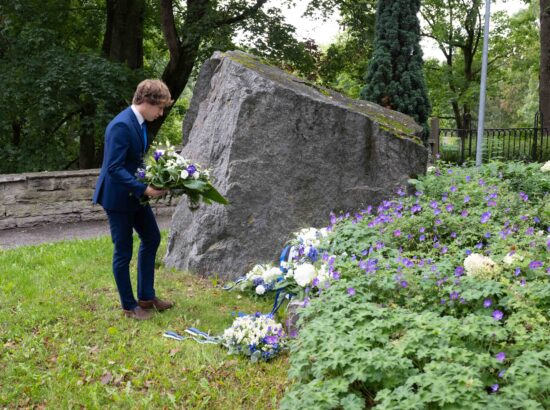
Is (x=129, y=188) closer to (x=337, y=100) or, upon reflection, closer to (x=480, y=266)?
(x=480, y=266)

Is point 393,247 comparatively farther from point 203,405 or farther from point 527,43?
point 527,43

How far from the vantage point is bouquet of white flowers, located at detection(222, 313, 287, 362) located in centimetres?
443

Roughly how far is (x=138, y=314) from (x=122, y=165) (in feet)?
4.51

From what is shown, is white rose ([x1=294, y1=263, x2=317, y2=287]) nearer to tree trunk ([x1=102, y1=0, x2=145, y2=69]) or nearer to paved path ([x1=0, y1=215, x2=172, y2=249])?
paved path ([x1=0, y1=215, x2=172, y2=249])

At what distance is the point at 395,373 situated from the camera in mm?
2793

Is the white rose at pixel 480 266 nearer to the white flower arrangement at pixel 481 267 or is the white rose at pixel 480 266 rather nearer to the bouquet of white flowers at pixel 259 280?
the white flower arrangement at pixel 481 267

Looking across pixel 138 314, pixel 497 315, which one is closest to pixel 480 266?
pixel 497 315

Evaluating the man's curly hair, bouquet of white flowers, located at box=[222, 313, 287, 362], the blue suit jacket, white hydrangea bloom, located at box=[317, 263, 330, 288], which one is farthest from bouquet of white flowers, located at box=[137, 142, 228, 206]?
white hydrangea bloom, located at box=[317, 263, 330, 288]

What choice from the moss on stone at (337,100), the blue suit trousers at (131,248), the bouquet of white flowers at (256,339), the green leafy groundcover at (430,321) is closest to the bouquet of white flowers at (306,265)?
the green leafy groundcover at (430,321)

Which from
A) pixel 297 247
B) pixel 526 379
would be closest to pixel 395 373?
pixel 526 379

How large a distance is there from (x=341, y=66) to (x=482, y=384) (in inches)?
560

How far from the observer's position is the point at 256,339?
4.43m

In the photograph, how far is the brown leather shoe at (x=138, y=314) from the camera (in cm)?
522

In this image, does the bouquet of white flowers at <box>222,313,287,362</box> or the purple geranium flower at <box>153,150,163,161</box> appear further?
the purple geranium flower at <box>153,150,163,161</box>
